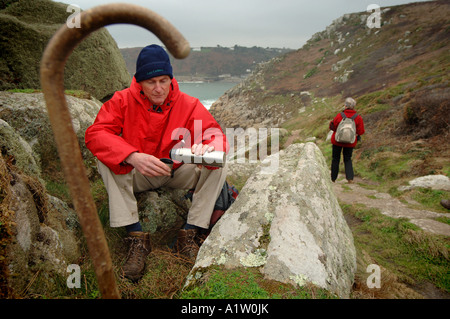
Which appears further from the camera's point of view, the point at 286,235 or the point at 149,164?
the point at 149,164

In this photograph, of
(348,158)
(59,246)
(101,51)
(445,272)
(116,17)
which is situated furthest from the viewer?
(348,158)

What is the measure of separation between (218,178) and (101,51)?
5.74m

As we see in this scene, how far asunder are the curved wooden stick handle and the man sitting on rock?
1.36 meters

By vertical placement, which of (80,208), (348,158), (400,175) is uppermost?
(80,208)

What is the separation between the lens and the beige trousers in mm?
2859

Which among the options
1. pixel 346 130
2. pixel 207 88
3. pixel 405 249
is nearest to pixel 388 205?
pixel 405 249

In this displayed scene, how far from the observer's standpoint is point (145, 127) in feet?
10.2

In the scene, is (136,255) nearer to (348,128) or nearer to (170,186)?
(170,186)

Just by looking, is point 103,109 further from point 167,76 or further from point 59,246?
point 59,246

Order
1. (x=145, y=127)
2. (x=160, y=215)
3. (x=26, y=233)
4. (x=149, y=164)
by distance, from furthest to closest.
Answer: (x=160, y=215), (x=145, y=127), (x=149, y=164), (x=26, y=233)

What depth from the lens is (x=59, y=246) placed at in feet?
7.80

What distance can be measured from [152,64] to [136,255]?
208 centimetres

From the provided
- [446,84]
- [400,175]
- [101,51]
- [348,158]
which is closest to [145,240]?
[101,51]

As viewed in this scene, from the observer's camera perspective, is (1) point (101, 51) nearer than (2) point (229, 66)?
Yes
